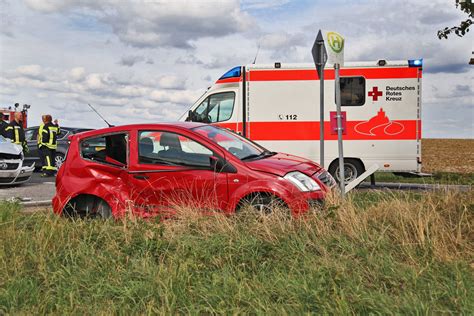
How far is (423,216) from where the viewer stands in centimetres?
494

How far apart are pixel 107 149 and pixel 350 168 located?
7018 mm

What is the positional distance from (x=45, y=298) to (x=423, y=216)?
3559 mm

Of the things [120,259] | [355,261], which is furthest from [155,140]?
[355,261]

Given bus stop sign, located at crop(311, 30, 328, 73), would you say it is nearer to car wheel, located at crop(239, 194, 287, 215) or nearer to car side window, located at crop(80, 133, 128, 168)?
car wheel, located at crop(239, 194, 287, 215)

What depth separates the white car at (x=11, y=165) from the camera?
1170cm

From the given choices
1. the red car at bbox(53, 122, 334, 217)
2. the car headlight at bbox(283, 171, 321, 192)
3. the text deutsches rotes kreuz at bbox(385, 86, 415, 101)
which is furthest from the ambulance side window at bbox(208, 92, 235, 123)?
the car headlight at bbox(283, 171, 321, 192)

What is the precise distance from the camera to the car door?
598 centimetres

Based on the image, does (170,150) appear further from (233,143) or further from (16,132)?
(16,132)

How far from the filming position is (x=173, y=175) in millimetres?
6176

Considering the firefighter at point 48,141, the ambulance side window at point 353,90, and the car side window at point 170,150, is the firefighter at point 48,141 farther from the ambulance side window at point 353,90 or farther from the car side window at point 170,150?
the car side window at point 170,150

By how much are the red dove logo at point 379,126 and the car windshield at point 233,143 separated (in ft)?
17.7

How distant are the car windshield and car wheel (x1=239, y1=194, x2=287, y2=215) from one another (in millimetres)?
625

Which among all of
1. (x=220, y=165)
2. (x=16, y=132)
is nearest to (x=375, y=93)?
(x=220, y=165)

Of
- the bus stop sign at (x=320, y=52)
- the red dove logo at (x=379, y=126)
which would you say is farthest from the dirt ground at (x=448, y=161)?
the bus stop sign at (x=320, y=52)
